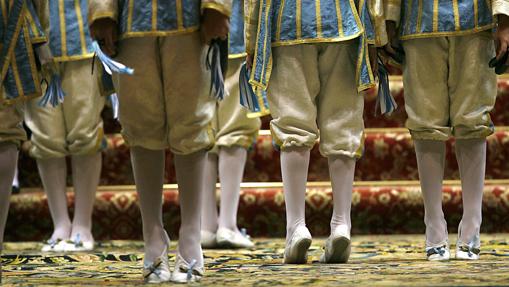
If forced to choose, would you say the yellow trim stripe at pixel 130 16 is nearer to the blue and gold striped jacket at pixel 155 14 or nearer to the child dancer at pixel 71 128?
the blue and gold striped jacket at pixel 155 14

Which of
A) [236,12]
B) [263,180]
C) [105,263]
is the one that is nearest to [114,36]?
[105,263]

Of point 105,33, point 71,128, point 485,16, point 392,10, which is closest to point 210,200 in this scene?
point 71,128

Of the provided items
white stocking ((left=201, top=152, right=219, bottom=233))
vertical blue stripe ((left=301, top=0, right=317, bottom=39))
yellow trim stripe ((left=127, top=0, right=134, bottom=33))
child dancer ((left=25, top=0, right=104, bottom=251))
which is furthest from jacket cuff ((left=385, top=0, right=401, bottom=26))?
child dancer ((left=25, top=0, right=104, bottom=251))

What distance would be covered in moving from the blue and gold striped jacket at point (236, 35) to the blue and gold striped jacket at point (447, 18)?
0.96 m

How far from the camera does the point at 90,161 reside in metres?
4.59

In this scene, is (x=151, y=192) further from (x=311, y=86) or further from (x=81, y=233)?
(x=81, y=233)

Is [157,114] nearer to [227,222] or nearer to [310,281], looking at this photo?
[310,281]

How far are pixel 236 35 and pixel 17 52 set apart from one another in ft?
4.89

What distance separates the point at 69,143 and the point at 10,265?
94 centimetres

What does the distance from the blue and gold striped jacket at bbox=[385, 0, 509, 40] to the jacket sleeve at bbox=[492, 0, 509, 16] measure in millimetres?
27

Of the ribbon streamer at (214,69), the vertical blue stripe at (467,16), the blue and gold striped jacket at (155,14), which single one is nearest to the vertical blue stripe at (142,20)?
the blue and gold striped jacket at (155,14)

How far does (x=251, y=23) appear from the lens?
353 centimetres

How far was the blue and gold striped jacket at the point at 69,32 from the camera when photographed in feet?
14.3

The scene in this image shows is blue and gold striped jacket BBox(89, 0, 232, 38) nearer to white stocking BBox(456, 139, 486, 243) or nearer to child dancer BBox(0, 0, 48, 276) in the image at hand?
child dancer BBox(0, 0, 48, 276)
